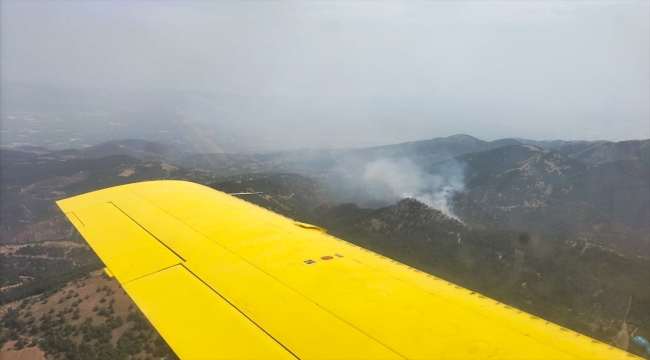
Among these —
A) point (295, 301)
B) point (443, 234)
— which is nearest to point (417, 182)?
point (443, 234)

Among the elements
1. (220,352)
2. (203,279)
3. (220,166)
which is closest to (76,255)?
(203,279)

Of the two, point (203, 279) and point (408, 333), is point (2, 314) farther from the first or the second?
point (408, 333)

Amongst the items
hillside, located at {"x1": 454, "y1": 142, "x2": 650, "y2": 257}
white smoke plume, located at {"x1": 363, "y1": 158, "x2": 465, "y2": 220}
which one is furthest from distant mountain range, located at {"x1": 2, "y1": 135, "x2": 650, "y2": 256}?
white smoke plume, located at {"x1": 363, "y1": 158, "x2": 465, "y2": 220}

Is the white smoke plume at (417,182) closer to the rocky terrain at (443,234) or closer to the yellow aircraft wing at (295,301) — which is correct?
the rocky terrain at (443,234)

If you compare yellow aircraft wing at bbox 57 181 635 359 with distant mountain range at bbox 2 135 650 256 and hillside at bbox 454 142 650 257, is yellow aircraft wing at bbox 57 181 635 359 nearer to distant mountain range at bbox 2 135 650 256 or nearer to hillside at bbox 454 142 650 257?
distant mountain range at bbox 2 135 650 256

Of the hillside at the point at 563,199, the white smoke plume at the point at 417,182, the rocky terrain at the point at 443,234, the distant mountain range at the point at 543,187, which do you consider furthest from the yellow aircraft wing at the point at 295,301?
the white smoke plume at the point at 417,182
